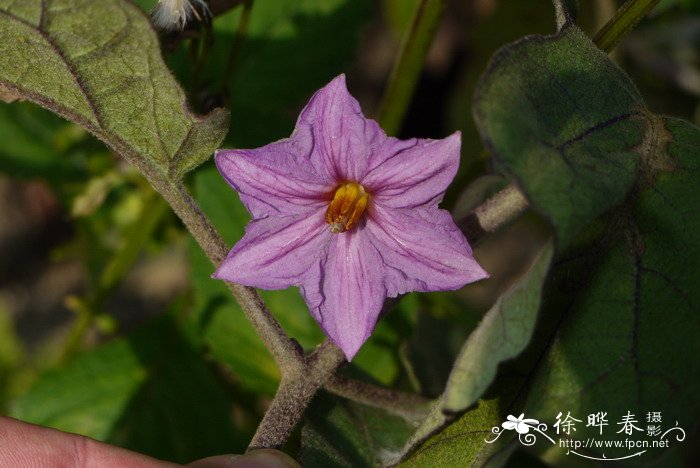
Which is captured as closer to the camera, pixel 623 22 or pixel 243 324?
pixel 623 22

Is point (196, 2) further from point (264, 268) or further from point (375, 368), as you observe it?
point (375, 368)

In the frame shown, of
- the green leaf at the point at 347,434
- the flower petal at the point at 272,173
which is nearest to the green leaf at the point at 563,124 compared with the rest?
the flower petal at the point at 272,173

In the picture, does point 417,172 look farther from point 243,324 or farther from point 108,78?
point 243,324

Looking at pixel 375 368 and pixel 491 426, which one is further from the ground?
pixel 491 426

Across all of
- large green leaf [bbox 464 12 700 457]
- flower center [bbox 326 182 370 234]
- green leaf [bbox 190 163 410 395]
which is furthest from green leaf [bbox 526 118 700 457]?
green leaf [bbox 190 163 410 395]

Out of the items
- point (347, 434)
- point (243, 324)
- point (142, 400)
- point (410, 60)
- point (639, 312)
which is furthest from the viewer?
point (142, 400)

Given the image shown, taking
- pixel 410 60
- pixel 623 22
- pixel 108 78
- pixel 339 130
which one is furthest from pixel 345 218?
pixel 410 60

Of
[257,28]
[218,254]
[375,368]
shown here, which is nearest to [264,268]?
[218,254]
